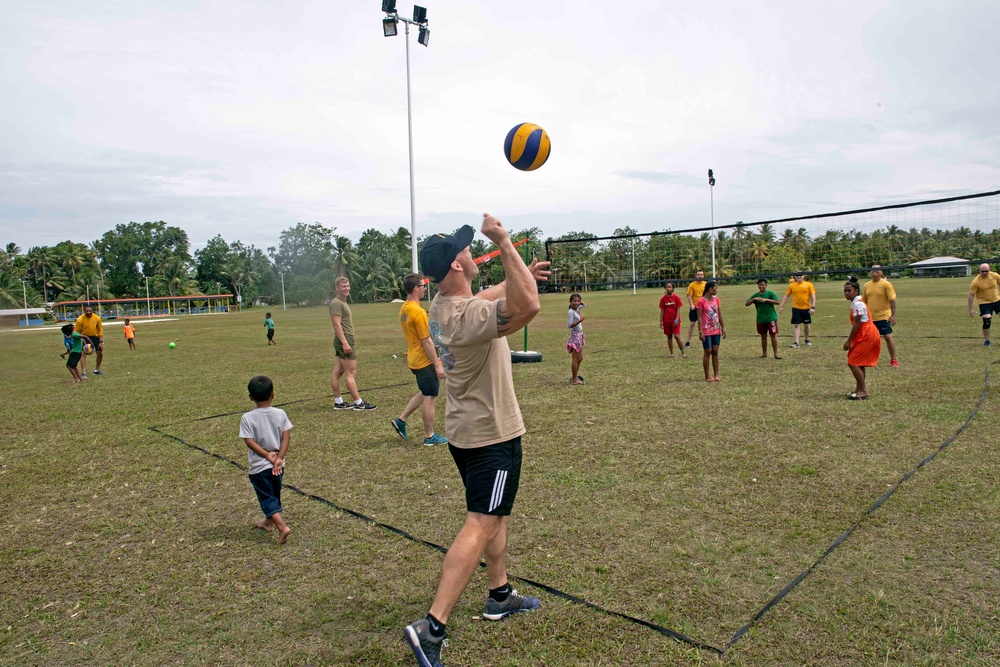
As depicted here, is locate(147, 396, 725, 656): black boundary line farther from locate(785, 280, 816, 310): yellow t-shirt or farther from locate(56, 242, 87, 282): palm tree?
locate(56, 242, 87, 282): palm tree

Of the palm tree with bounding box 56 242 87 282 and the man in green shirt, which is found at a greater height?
the palm tree with bounding box 56 242 87 282

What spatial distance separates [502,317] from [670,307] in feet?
39.9

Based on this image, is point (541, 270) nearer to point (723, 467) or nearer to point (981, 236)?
point (723, 467)

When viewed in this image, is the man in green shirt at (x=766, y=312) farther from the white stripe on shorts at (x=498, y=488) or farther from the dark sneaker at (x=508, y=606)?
the white stripe on shorts at (x=498, y=488)

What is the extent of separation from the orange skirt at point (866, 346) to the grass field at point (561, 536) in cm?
65

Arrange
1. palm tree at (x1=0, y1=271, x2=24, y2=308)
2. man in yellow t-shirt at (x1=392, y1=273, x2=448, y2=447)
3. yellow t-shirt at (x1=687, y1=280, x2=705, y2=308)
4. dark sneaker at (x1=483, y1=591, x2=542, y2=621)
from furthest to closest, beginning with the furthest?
1. palm tree at (x1=0, y1=271, x2=24, y2=308)
2. yellow t-shirt at (x1=687, y1=280, x2=705, y2=308)
3. man in yellow t-shirt at (x1=392, y1=273, x2=448, y2=447)
4. dark sneaker at (x1=483, y1=591, x2=542, y2=621)

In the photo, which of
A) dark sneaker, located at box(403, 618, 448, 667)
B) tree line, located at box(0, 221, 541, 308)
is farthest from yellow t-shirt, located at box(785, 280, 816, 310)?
tree line, located at box(0, 221, 541, 308)

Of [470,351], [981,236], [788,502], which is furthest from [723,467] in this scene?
[981,236]

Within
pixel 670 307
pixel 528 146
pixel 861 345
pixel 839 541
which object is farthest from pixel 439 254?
pixel 670 307

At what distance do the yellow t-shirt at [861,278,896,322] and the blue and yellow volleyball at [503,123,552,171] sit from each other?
9.29 meters

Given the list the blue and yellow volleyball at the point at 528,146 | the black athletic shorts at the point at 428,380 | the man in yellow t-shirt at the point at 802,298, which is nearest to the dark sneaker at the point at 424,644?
the blue and yellow volleyball at the point at 528,146

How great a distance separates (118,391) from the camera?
513 inches

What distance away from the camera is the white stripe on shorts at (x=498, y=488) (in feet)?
11.1

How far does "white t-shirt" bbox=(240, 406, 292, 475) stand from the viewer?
4703 mm
